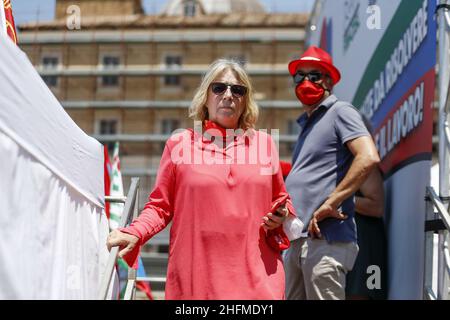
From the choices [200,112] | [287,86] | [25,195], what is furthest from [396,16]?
[287,86]

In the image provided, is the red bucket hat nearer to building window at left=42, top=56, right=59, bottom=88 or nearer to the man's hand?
the man's hand

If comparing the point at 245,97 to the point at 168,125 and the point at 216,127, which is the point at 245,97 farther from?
the point at 168,125

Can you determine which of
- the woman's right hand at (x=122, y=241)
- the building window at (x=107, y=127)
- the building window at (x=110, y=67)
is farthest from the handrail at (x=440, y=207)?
the building window at (x=107, y=127)

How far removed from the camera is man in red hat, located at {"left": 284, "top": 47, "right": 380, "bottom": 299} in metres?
3.48

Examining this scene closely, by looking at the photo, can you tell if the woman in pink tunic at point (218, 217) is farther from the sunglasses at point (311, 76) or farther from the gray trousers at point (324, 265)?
the sunglasses at point (311, 76)

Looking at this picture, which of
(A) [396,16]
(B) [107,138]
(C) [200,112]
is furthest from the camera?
(B) [107,138]

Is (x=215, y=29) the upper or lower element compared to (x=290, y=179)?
upper

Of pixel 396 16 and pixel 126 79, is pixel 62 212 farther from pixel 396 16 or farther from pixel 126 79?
pixel 126 79

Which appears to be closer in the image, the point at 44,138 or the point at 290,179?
the point at 44,138

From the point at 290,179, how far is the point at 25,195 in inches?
70.4

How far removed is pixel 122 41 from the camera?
4694cm

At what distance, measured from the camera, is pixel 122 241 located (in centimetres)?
256

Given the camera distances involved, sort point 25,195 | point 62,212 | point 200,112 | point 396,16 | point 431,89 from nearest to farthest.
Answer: point 25,195 < point 62,212 < point 200,112 < point 431,89 < point 396,16

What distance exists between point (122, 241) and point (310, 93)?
160 cm
